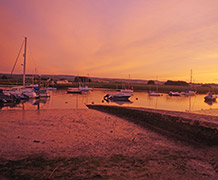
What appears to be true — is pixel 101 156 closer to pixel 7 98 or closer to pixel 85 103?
pixel 85 103

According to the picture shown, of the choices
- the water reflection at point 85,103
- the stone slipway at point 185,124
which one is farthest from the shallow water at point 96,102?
the stone slipway at point 185,124

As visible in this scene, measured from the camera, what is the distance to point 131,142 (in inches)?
367

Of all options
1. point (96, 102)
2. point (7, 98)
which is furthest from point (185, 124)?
point (7, 98)

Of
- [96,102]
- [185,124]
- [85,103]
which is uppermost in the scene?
[185,124]

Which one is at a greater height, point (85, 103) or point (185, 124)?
point (185, 124)

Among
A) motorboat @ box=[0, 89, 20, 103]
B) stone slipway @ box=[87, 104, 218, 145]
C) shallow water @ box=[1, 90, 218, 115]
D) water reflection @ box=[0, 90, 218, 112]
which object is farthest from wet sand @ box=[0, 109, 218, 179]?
motorboat @ box=[0, 89, 20, 103]

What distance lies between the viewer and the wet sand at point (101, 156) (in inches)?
211

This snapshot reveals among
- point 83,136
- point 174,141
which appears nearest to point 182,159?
point 174,141

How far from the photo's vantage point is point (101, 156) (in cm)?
705

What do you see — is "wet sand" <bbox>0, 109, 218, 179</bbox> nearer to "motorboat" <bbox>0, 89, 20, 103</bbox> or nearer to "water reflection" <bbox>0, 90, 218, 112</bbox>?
"water reflection" <bbox>0, 90, 218, 112</bbox>

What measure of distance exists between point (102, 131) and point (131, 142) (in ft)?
9.27

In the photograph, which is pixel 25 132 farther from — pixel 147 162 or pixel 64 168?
pixel 147 162

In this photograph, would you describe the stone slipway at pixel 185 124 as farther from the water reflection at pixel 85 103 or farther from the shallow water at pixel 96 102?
the water reflection at pixel 85 103

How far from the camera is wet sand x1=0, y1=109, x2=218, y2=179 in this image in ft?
17.5
